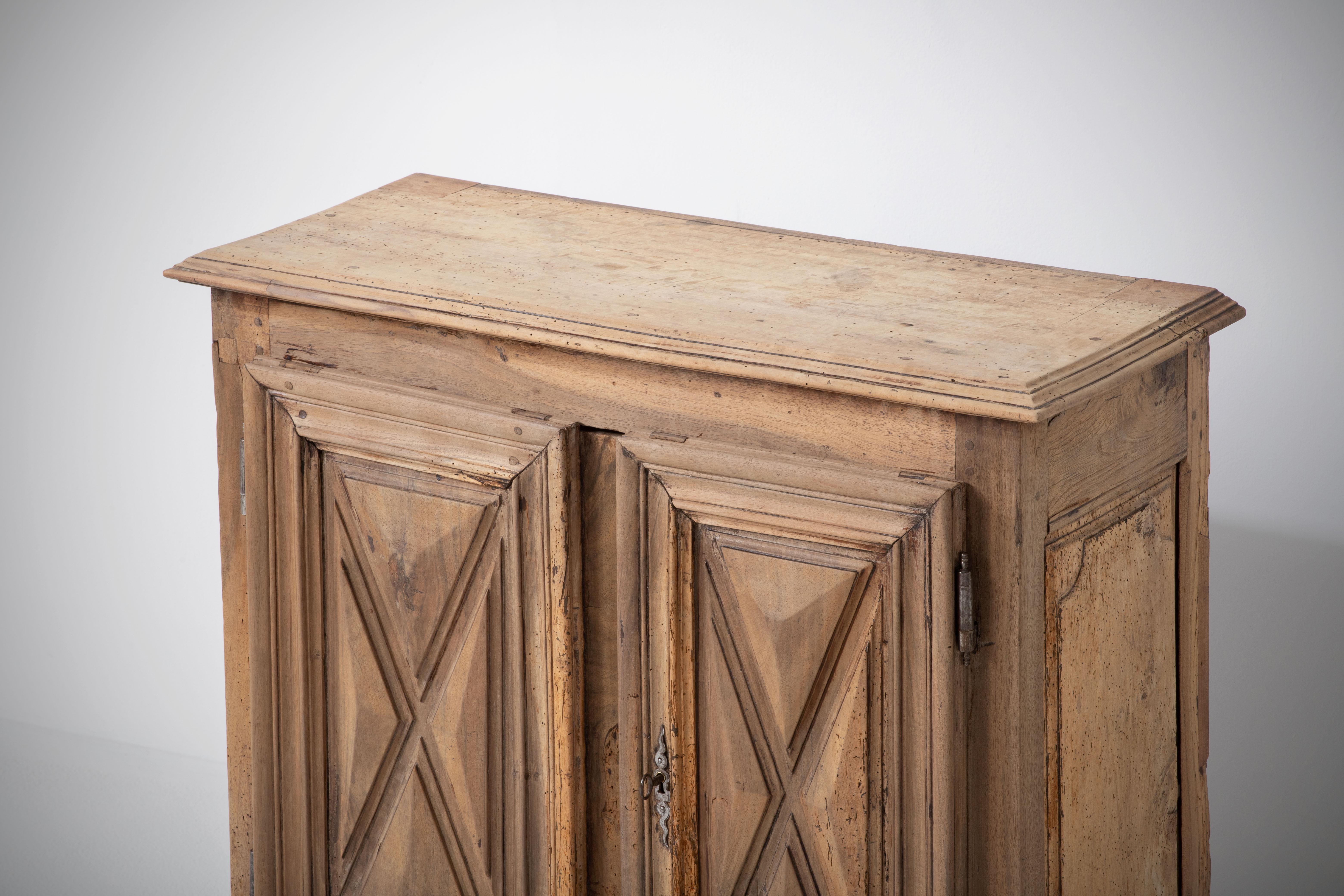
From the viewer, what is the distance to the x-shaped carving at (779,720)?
2912 mm

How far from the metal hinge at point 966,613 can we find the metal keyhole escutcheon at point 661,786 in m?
0.54

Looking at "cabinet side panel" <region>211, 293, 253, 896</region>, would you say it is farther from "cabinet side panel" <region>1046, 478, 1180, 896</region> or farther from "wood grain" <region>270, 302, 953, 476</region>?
"cabinet side panel" <region>1046, 478, 1180, 896</region>

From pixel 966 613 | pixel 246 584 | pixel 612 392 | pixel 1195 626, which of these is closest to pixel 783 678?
pixel 966 613

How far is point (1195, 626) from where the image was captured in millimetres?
3096

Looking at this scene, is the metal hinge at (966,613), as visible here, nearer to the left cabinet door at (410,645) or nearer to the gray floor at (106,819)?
the left cabinet door at (410,645)

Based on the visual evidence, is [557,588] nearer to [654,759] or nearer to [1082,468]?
[654,759]

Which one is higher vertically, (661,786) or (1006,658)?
(1006,658)

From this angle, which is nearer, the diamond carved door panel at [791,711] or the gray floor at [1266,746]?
the diamond carved door panel at [791,711]

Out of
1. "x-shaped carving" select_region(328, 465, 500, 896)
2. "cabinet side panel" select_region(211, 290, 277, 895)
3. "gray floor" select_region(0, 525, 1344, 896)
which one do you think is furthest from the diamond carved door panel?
"gray floor" select_region(0, 525, 1344, 896)

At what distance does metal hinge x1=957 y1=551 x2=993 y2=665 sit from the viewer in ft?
9.00

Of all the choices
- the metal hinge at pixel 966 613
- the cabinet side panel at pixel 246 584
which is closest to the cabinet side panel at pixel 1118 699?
the metal hinge at pixel 966 613

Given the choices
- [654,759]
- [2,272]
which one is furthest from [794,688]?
[2,272]

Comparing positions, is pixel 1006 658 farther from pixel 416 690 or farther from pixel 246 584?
pixel 246 584

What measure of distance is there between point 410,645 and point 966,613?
39.9 inches
